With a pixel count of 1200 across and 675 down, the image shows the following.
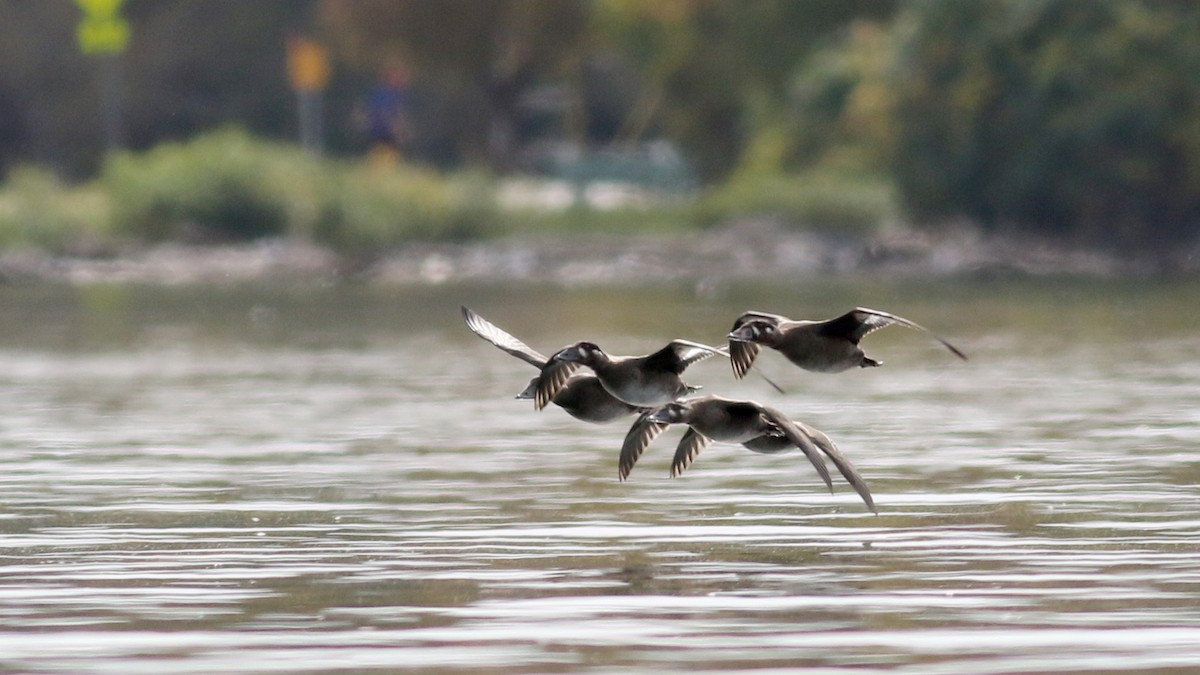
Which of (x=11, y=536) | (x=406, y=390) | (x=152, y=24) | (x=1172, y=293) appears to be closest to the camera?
(x=11, y=536)

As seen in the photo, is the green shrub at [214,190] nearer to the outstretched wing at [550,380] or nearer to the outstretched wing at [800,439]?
the outstretched wing at [550,380]

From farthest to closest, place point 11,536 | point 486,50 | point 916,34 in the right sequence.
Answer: point 486,50 → point 916,34 → point 11,536

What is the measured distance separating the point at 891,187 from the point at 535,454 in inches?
1393

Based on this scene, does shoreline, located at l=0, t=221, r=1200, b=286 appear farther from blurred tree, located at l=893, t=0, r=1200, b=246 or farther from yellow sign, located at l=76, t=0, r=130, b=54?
yellow sign, located at l=76, t=0, r=130, b=54

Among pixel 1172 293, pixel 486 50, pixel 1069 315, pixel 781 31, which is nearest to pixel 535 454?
pixel 1069 315

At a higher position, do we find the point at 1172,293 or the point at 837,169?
the point at 837,169

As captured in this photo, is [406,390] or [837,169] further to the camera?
[837,169]

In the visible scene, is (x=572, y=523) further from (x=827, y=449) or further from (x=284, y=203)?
(x=284, y=203)

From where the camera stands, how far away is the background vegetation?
47.3 metres

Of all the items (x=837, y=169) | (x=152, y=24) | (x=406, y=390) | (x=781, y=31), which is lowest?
(x=406, y=390)

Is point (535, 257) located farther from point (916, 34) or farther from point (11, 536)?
point (11, 536)

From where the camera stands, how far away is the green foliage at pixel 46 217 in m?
53.3

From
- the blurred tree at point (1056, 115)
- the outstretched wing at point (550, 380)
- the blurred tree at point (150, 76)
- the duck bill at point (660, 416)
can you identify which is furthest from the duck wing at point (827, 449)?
the blurred tree at point (150, 76)

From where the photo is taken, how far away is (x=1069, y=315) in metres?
35.4
